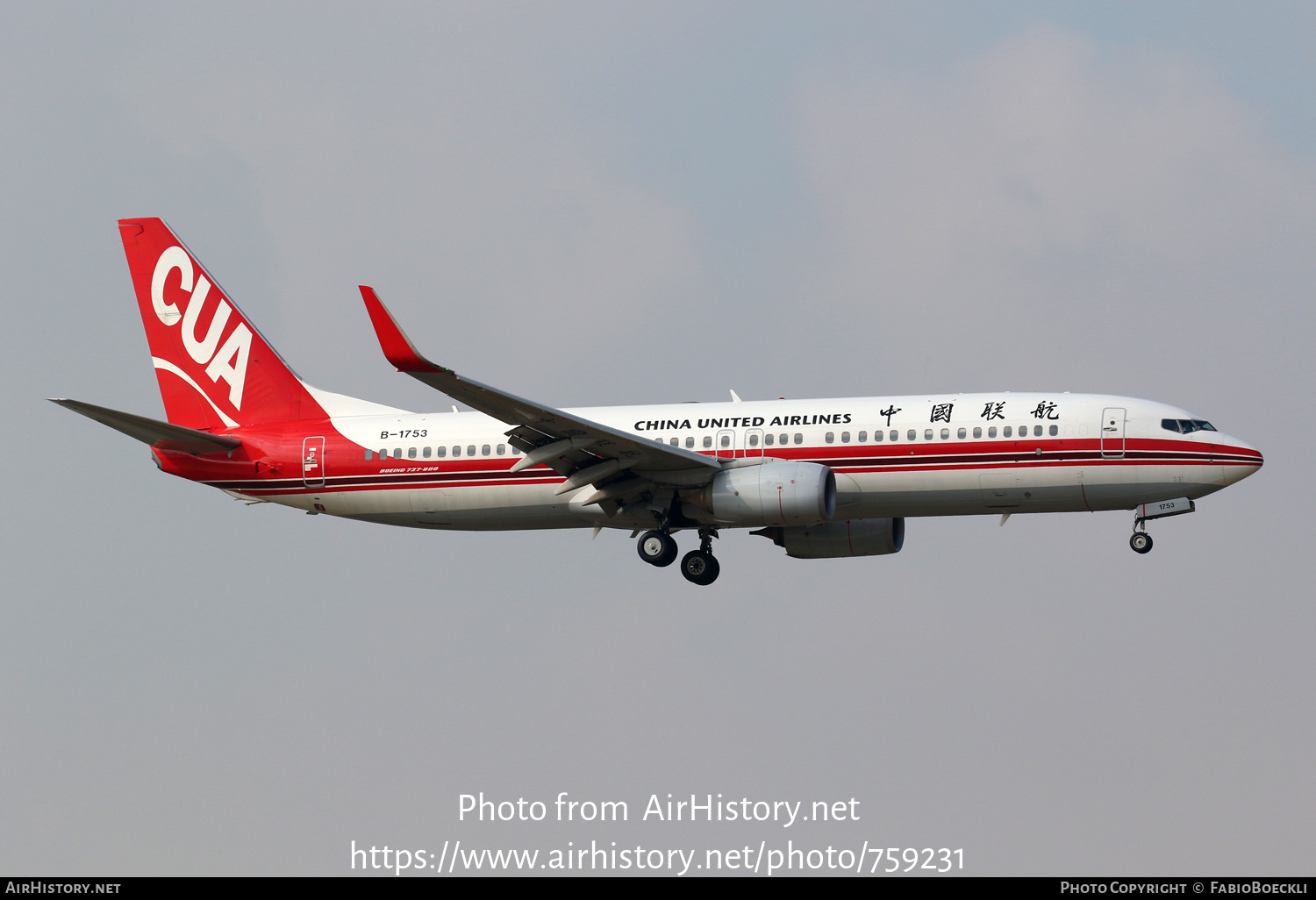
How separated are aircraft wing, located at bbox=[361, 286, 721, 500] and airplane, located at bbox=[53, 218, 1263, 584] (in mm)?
57

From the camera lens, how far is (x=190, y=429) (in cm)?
4119

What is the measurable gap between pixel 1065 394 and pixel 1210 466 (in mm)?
3733

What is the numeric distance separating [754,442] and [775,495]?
8.65 feet

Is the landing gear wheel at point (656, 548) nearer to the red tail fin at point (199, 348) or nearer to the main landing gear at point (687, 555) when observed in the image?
the main landing gear at point (687, 555)

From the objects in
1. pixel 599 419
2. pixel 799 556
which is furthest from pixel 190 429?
pixel 799 556

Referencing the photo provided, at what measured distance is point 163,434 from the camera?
41.1 metres

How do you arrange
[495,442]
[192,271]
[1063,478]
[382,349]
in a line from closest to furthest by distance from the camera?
1. [382,349]
2. [1063,478]
3. [495,442]
4. [192,271]

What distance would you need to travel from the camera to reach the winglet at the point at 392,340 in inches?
1240

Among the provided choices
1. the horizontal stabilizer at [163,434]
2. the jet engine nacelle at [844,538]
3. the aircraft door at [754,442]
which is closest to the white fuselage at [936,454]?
the aircraft door at [754,442]

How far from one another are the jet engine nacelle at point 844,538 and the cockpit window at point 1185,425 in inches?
297

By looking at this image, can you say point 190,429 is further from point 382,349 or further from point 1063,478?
point 1063,478

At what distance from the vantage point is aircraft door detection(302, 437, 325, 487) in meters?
41.6

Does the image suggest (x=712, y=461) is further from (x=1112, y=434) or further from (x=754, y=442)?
(x=1112, y=434)

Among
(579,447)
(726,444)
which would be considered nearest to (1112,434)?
(726,444)
